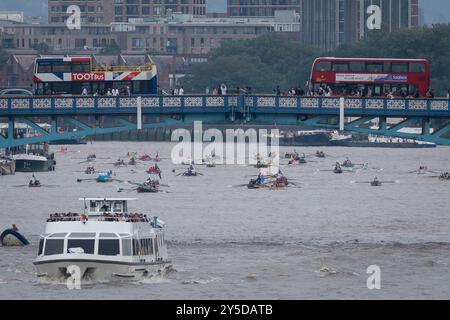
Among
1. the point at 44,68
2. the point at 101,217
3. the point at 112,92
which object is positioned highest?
the point at 44,68

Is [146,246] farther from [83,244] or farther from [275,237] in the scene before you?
[275,237]

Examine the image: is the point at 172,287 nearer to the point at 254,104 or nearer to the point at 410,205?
the point at 254,104

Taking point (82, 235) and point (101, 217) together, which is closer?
point (82, 235)

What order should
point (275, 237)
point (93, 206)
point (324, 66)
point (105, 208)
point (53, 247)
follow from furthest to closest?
point (324, 66), point (275, 237), point (93, 206), point (105, 208), point (53, 247)

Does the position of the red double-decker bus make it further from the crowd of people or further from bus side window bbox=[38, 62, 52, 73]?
bus side window bbox=[38, 62, 52, 73]

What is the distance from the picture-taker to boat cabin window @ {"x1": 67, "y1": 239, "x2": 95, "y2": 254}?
86.1 metres

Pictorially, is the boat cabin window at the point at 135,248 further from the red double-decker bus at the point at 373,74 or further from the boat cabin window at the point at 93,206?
the red double-decker bus at the point at 373,74

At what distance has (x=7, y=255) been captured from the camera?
99.0m

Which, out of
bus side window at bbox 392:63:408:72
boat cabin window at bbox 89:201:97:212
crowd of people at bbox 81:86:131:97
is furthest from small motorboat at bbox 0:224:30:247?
bus side window at bbox 392:63:408:72

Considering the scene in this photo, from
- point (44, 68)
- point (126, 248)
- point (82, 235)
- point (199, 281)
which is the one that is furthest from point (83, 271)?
point (44, 68)

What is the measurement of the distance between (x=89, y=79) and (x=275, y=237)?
48.5 ft

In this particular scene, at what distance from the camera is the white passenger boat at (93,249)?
8606 cm

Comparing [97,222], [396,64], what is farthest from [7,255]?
[396,64]

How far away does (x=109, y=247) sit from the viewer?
8675cm
